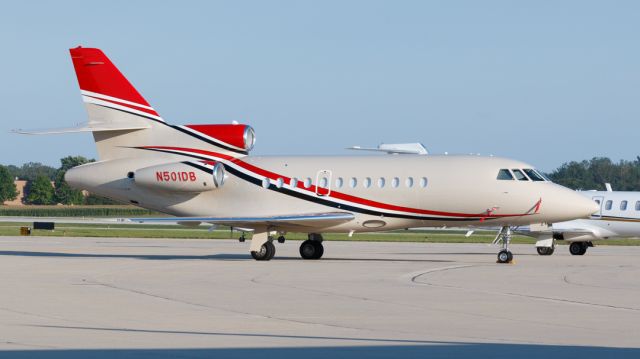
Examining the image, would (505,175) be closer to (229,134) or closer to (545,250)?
(229,134)

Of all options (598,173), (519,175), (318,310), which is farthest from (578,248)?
(598,173)

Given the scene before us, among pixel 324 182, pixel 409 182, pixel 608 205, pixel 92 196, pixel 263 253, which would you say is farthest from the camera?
pixel 92 196

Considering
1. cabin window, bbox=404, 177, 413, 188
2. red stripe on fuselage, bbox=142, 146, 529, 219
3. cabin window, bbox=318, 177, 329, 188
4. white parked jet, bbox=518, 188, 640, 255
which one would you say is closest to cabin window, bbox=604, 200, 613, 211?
white parked jet, bbox=518, 188, 640, 255

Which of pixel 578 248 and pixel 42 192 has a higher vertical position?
pixel 42 192

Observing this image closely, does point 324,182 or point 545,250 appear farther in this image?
point 545,250

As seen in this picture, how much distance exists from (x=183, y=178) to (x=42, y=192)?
125989 mm

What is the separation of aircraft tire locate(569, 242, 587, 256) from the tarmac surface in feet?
35.4

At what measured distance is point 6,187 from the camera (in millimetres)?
157250

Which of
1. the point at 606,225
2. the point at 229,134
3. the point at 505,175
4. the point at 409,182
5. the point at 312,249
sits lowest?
the point at 312,249

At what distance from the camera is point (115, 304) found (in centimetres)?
1786

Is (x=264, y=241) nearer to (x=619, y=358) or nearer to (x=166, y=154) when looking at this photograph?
(x=166, y=154)

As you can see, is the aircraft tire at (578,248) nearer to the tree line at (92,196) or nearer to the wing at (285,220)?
the wing at (285,220)

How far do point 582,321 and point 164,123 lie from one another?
21.5 metres

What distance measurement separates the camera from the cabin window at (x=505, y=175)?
32.1m
